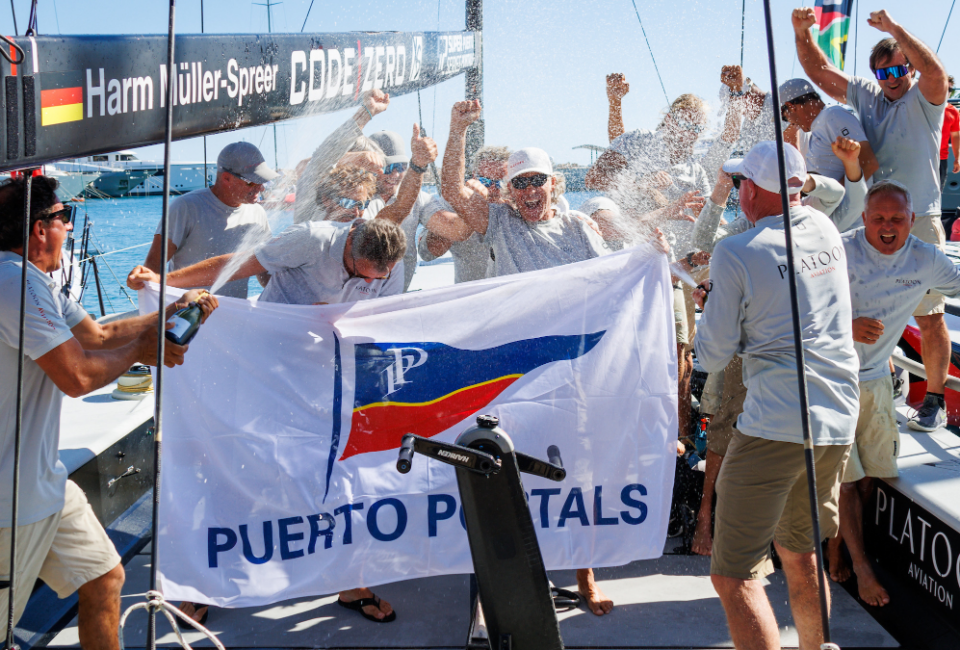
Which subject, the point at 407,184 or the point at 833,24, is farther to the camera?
the point at 833,24

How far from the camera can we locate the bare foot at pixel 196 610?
3.10 meters

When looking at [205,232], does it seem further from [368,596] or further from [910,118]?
[910,118]

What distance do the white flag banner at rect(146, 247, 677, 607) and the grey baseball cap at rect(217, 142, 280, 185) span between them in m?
0.95

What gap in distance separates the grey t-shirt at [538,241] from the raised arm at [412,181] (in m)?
0.37

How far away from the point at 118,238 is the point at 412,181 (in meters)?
33.0

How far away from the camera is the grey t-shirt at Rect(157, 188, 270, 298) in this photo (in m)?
3.61

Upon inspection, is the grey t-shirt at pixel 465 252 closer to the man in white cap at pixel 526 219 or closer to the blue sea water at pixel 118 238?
the man in white cap at pixel 526 219

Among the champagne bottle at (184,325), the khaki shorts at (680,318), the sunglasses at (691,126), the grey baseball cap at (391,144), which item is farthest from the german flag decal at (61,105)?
the sunglasses at (691,126)

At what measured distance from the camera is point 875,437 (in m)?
3.14

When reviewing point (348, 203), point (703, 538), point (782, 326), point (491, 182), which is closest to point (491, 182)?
point (491, 182)

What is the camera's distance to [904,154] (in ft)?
12.7

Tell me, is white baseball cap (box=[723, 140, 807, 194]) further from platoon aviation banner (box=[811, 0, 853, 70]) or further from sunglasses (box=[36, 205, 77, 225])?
platoon aviation banner (box=[811, 0, 853, 70])

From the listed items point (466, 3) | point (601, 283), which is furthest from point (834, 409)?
point (466, 3)

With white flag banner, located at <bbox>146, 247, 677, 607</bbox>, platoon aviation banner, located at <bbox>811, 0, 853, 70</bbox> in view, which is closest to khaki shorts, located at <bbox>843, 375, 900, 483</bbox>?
white flag banner, located at <bbox>146, 247, 677, 607</bbox>
